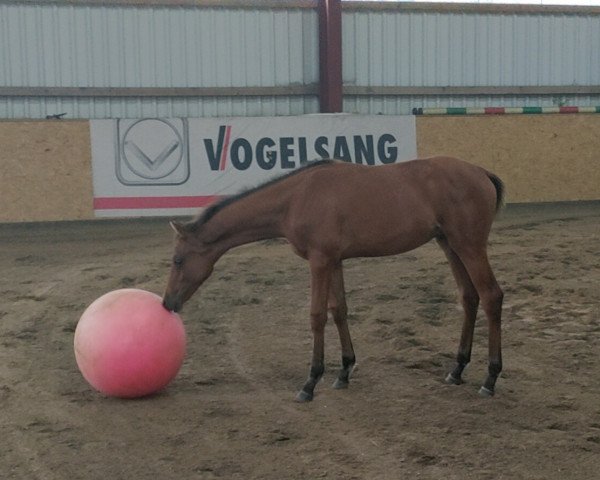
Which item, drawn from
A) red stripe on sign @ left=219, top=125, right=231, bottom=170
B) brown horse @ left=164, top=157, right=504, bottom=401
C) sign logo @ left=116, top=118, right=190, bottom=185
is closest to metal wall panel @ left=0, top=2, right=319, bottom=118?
sign logo @ left=116, top=118, right=190, bottom=185

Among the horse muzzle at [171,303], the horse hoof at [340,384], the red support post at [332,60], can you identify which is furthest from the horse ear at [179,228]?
the red support post at [332,60]

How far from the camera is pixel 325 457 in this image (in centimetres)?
481

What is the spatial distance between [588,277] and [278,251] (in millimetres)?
3755

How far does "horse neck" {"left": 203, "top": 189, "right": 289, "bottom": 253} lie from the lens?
6277 millimetres

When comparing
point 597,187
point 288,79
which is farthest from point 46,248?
point 597,187

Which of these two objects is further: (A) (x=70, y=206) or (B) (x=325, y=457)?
(A) (x=70, y=206)

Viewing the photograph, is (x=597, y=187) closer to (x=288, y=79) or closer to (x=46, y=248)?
(x=288, y=79)

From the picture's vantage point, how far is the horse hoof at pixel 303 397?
5941mm

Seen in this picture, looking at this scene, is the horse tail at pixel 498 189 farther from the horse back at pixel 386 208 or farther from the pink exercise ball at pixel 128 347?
the pink exercise ball at pixel 128 347

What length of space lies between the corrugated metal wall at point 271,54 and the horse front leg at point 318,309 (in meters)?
9.89

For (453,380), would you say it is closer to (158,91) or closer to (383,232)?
(383,232)

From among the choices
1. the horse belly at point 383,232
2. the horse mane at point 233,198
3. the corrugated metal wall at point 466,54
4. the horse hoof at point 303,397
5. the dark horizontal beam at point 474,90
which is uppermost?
the corrugated metal wall at point 466,54

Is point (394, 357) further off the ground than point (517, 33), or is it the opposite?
point (517, 33)

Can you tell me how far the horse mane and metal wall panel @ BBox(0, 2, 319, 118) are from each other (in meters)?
9.36
